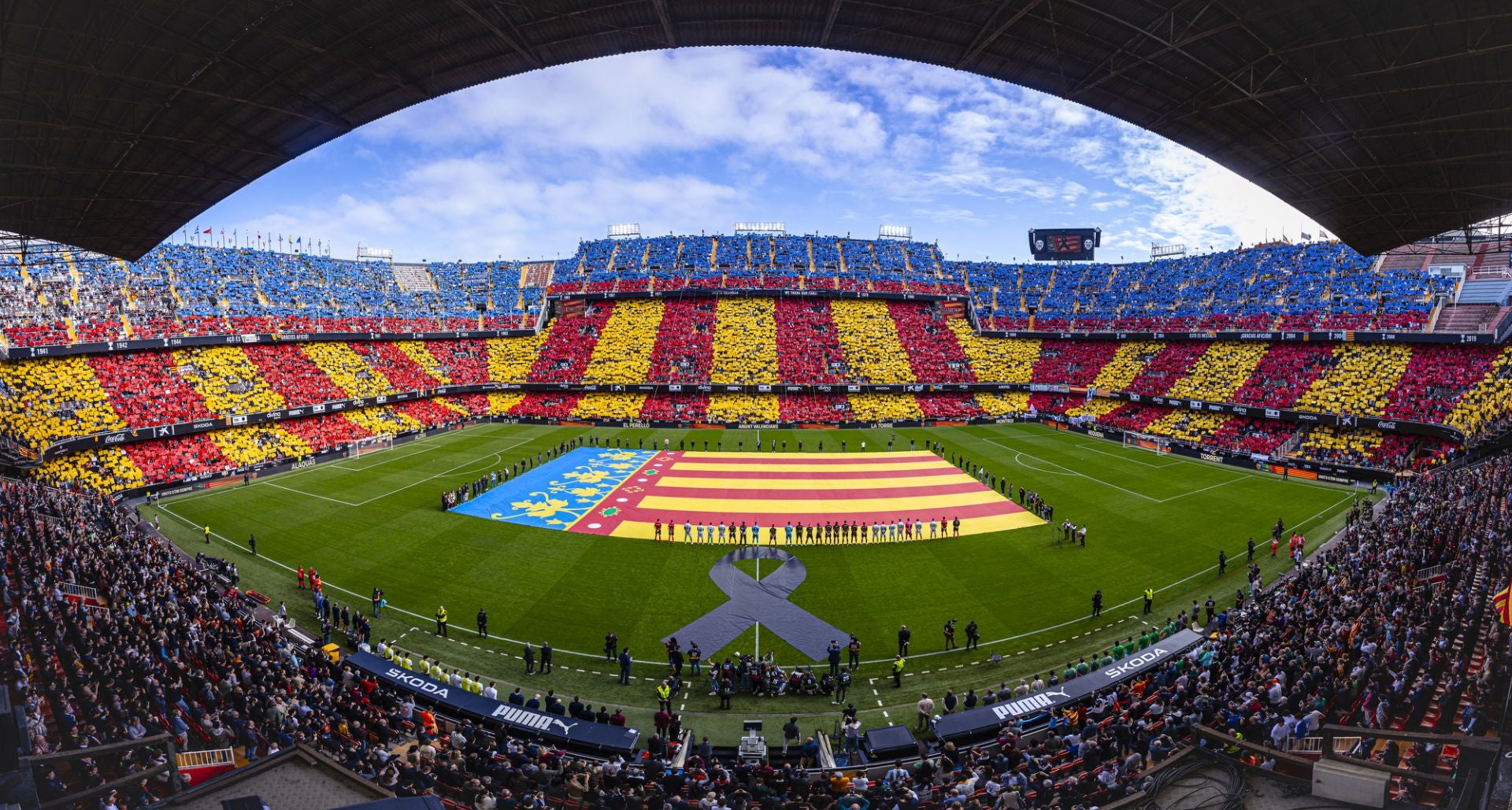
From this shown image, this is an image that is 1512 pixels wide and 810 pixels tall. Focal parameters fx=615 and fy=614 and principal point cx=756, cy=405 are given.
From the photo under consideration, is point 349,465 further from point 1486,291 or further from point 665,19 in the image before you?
point 1486,291

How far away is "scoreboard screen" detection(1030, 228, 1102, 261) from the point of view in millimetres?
82250

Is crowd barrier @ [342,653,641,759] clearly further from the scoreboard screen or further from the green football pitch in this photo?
the scoreboard screen

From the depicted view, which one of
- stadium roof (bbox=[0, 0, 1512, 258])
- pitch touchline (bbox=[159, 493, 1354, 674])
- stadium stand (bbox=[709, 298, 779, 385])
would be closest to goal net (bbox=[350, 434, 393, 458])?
pitch touchline (bbox=[159, 493, 1354, 674])

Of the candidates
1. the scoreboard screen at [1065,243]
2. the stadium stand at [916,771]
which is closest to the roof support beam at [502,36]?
the stadium stand at [916,771]

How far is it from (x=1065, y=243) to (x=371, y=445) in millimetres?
83432

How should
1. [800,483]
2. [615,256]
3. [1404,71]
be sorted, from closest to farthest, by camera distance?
[1404,71] → [800,483] → [615,256]

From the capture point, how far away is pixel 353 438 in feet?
153

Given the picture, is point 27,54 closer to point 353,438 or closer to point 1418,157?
point 1418,157

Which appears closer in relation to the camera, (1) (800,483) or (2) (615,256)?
(1) (800,483)

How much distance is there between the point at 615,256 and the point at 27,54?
72.3 meters

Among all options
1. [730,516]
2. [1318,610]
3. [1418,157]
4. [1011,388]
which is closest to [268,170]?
[730,516]

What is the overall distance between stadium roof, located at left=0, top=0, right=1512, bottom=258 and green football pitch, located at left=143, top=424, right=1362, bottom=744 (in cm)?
1460

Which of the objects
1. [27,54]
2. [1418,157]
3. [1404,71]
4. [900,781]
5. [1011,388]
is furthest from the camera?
[1011,388]

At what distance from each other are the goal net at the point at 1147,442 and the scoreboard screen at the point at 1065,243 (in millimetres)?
41596
